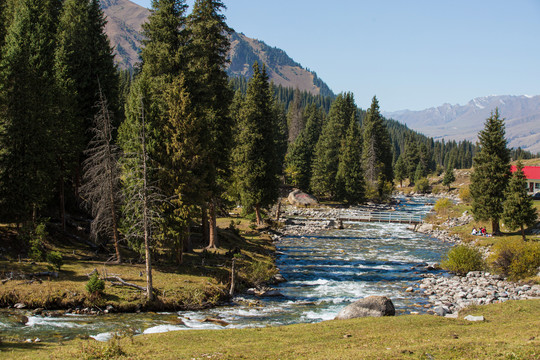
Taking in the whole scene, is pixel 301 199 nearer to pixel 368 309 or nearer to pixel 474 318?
pixel 368 309

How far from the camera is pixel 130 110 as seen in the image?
26.1 meters

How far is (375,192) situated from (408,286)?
66.3 metres

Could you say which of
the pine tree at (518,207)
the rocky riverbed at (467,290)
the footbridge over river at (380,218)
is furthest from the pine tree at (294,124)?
the rocky riverbed at (467,290)

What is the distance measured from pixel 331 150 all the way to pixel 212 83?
193 feet

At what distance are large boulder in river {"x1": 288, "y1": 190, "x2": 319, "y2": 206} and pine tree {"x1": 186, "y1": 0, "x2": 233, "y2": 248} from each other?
46.4m

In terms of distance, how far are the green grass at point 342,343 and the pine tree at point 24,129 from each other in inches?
544

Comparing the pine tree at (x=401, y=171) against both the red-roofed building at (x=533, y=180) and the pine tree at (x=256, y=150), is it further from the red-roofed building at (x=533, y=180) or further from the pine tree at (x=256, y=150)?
the pine tree at (x=256, y=150)

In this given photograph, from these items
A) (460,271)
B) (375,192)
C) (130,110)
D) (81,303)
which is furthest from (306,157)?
(81,303)

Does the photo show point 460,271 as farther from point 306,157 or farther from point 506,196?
point 306,157

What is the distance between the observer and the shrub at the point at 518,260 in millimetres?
30105

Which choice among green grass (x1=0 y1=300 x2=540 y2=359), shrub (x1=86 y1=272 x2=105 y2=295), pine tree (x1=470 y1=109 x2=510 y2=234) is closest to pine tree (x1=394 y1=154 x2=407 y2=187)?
pine tree (x1=470 y1=109 x2=510 y2=234)

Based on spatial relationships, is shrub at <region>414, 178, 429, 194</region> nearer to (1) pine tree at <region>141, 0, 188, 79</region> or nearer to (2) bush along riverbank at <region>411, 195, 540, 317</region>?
(2) bush along riverbank at <region>411, 195, 540, 317</region>

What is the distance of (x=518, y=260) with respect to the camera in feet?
100

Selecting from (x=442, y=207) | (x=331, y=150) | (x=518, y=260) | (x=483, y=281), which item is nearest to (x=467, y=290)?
(x=483, y=281)
